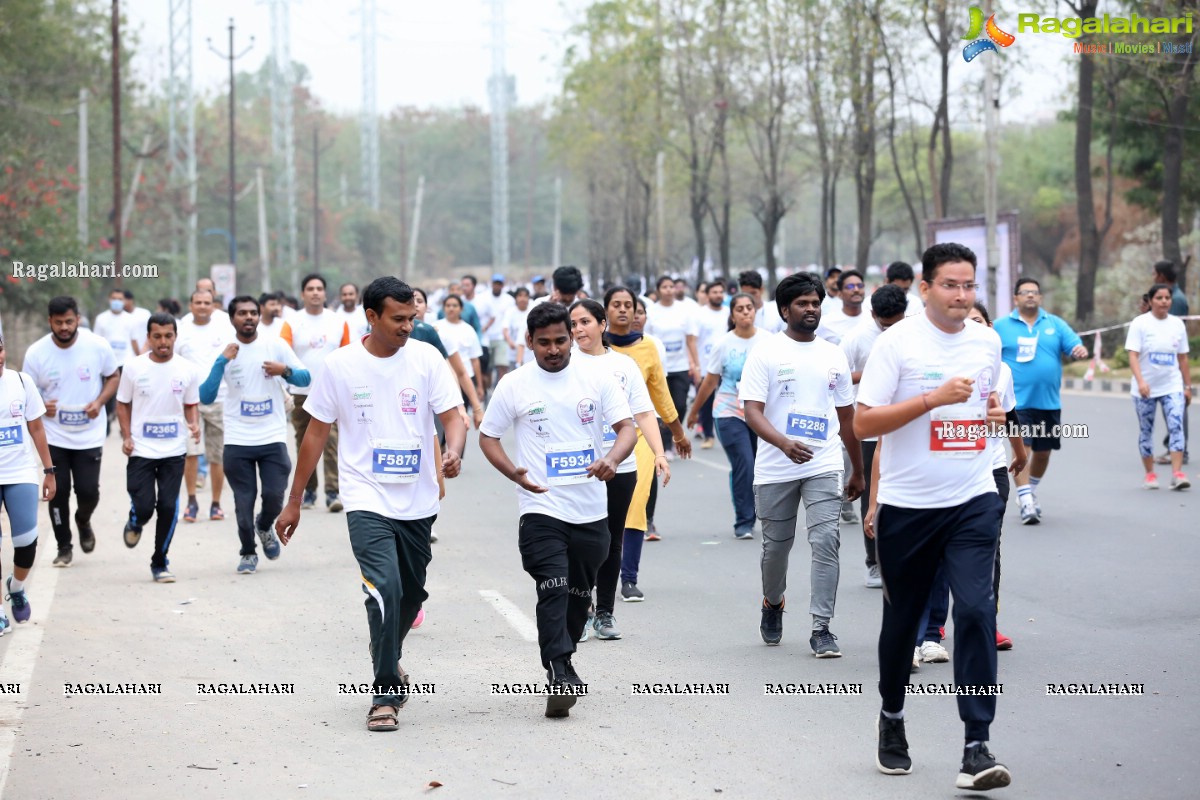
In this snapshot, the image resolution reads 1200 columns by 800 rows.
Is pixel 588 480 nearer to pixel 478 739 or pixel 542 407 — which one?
pixel 542 407

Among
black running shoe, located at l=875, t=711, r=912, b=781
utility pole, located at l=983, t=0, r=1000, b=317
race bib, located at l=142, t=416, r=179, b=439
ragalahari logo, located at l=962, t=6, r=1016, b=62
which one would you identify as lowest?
black running shoe, located at l=875, t=711, r=912, b=781

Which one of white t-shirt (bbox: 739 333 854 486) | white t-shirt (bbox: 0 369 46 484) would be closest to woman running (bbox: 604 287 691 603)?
white t-shirt (bbox: 739 333 854 486)

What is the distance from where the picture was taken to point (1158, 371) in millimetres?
14047

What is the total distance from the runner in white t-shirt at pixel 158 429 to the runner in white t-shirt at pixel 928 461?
6436 millimetres

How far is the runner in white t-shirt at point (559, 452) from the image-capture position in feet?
22.5

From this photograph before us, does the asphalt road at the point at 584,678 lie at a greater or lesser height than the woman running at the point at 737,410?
lesser

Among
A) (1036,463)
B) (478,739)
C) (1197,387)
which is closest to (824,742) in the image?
(478,739)

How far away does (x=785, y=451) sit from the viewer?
7832 mm

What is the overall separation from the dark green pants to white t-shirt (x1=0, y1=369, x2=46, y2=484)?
10.9 feet

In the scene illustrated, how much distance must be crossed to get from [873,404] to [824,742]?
1.44m

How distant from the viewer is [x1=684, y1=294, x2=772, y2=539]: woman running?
11.9m

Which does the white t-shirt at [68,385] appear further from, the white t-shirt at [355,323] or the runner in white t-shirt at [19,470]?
the white t-shirt at [355,323]

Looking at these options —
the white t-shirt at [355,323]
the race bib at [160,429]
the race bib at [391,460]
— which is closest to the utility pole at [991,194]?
the white t-shirt at [355,323]

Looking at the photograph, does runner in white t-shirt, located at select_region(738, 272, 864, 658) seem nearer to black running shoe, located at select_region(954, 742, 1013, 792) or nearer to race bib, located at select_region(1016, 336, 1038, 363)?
black running shoe, located at select_region(954, 742, 1013, 792)
